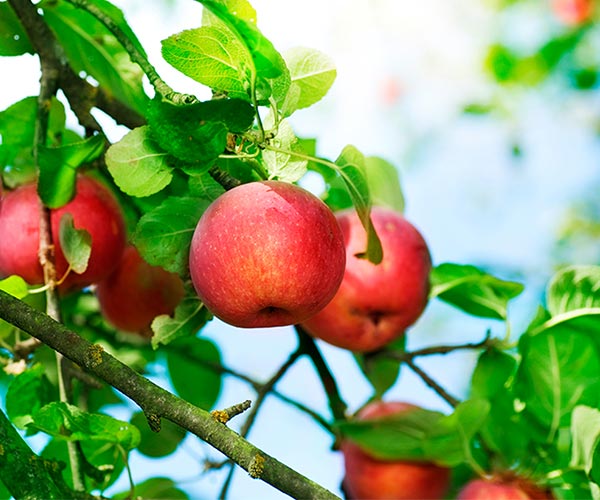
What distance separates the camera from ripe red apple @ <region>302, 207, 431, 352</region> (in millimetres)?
964

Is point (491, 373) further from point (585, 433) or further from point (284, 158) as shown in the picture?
point (284, 158)

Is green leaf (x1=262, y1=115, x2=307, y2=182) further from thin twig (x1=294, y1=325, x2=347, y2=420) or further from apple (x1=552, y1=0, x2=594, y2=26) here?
apple (x1=552, y1=0, x2=594, y2=26)

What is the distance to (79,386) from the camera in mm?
1014

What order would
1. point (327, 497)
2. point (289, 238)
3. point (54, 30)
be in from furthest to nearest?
point (54, 30) < point (289, 238) < point (327, 497)

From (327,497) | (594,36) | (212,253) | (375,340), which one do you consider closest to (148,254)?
(212,253)

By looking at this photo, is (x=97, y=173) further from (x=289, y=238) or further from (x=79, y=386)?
(x=289, y=238)

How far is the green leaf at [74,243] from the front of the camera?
0.79 meters

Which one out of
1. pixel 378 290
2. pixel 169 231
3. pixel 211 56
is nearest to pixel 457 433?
pixel 378 290

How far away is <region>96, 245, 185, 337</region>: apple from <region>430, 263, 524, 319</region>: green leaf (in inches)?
11.6

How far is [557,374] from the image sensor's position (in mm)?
951

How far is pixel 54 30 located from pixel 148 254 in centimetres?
35

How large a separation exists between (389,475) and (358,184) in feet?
1.73

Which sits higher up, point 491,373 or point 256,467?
point 491,373

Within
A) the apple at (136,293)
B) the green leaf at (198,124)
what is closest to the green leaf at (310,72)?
the green leaf at (198,124)
